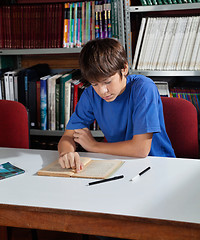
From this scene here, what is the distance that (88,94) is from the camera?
159cm

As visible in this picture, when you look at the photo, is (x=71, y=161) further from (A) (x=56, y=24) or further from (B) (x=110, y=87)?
(A) (x=56, y=24)

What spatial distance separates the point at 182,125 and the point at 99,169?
538 millimetres

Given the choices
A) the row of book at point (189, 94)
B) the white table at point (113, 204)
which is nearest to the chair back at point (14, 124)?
the white table at point (113, 204)

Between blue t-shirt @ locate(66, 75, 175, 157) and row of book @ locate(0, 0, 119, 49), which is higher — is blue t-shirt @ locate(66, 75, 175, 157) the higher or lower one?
the lower one

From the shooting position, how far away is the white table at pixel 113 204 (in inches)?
34.3

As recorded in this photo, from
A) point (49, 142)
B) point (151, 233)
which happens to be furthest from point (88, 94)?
point (49, 142)

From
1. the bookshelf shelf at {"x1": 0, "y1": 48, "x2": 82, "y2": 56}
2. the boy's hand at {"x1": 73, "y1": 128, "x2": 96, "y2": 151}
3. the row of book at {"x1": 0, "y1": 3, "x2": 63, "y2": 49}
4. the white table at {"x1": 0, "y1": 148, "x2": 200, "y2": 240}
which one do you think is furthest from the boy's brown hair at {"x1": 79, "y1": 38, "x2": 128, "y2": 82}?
the row of book at {"x1": 0, "y1": 3, "x2": 63, "y2": 49}

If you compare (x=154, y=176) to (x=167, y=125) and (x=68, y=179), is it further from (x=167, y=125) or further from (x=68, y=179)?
(x=167, y=125)

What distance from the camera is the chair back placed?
1.70 metres

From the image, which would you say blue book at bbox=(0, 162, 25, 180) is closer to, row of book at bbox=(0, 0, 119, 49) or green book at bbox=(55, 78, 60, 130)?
green book at bbox=(55, 78, 60, 130)

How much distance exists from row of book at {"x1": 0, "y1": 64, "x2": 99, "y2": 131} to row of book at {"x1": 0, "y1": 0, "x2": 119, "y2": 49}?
218 mm

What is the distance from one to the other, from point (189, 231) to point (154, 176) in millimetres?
311

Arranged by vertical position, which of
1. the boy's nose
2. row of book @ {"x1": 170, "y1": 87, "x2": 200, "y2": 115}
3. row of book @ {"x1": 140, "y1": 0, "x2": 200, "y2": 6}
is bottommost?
row of book @ {"x1": 170, "y1": 87, "x2": 200, "y2": 115}

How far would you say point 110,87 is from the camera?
139 centimetres
